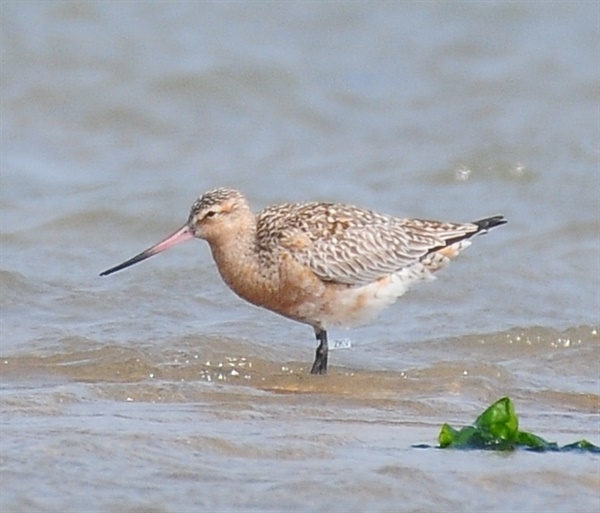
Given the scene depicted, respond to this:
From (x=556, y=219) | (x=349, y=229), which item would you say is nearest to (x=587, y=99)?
(x=556, y=219)

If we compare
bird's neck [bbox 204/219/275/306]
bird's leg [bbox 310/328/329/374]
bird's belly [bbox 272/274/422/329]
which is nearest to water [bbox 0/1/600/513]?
bird's leg [bbox 310/328/329/374]

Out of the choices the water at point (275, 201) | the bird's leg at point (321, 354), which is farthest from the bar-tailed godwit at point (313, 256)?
the water at point (275, 201)

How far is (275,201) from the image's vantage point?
38.2 feet

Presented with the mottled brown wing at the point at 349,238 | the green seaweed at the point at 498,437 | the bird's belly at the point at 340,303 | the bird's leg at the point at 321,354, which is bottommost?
the green seaweed at the point at 498,437

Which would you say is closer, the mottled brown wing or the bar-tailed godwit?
the bar-tailed godwit

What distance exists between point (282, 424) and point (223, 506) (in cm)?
155

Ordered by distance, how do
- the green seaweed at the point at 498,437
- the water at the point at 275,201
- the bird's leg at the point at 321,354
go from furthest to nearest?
the bird's leg at the point at 321,354, the green seaweed at the point at 498,437, the water at the point at 275,201

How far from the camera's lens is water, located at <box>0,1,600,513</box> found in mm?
5496

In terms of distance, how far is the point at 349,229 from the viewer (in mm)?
8961

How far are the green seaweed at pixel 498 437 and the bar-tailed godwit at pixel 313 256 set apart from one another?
2.41 metres

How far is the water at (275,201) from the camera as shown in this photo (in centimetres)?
550

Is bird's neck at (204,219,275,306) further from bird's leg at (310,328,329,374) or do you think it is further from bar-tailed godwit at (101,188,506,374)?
bird's leg at (310,328,329,374)

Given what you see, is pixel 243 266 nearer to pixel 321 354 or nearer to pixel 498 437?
pixel 321 354

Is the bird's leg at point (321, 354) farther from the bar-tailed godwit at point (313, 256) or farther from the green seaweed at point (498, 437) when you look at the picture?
the green seaweed at point (498, 437)
